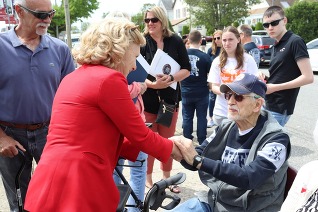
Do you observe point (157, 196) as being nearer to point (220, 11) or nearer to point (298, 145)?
point (298, 145)

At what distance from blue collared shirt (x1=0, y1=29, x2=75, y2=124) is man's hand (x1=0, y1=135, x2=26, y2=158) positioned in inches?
6.0

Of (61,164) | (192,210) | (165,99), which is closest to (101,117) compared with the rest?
(61,164)

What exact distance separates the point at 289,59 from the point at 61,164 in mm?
2663

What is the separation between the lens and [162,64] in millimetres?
3600

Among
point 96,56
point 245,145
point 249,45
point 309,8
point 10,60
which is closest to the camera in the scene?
point 96,56

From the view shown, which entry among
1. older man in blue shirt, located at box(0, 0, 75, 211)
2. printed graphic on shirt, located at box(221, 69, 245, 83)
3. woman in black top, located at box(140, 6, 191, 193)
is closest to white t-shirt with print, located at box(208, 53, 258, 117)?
printed graphic on shirt, located at box(221, 69, 245, 83)

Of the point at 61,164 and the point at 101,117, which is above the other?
the point at 101,117

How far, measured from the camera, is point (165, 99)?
3.76 metres

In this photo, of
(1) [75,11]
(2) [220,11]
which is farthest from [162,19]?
(2) [220,11]

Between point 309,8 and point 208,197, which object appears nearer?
point 208,197

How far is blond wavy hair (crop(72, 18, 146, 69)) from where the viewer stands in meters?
1.86

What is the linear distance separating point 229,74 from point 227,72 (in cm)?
4

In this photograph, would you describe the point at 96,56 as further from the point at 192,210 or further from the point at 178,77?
the point at 178,77

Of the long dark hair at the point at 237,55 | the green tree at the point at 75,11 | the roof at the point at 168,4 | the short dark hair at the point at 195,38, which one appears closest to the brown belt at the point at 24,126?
the long dark hair at the point at 237,55
